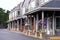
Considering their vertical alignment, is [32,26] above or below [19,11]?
below

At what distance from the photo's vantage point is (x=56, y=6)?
39.8 metres

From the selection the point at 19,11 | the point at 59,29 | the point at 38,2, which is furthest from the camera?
the point at 19,11

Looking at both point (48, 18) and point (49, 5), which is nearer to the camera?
point (49, 5)

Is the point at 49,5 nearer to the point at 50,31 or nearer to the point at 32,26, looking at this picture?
the point at 50,31

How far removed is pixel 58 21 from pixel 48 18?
8.42 feet

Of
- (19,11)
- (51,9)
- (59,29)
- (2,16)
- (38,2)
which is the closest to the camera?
(51,9)

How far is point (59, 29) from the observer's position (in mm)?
42188

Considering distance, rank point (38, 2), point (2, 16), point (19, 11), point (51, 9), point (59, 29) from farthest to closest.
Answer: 1. point (2, 16)
2. point (19, 11)
3. point (38, 2)
4. point (59, 29)
5. point (51, 9)

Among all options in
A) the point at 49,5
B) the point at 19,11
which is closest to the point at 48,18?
the point at 49,5

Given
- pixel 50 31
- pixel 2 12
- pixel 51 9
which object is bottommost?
pixel 50 31

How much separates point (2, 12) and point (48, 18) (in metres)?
111

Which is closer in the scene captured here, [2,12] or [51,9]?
[51,9]

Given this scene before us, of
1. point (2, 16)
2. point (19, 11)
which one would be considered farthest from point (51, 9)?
point (2, 16)

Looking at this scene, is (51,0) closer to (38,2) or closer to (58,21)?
(58,21)
